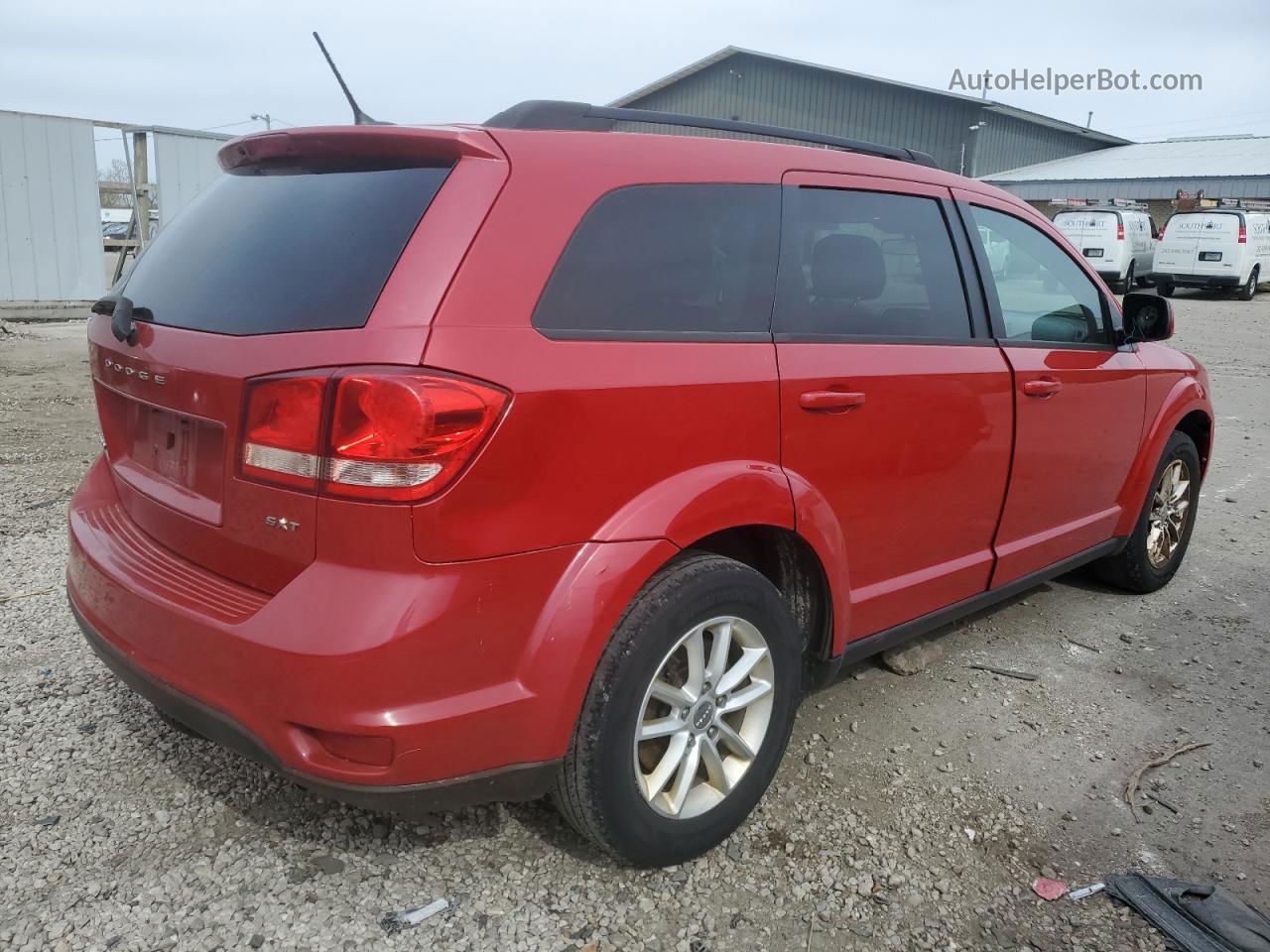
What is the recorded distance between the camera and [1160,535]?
451 cm

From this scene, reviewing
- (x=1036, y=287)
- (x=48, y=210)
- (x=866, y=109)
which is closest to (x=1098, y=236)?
(x=866, y=109)

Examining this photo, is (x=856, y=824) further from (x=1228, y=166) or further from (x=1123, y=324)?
(x=1228, y=166)

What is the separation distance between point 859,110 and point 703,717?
118 feet

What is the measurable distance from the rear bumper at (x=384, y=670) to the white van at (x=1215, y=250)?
77.5 feet

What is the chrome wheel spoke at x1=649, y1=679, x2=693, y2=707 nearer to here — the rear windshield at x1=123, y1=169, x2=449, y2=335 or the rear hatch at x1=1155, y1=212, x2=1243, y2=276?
the rear windshield at x1=123, y1=169, x2=449, y2=335

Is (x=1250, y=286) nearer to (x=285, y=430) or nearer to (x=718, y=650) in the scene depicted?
(x=718, y=650)

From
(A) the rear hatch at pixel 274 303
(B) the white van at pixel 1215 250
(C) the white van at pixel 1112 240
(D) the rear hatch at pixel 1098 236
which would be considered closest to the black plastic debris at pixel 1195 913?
(A) the rear hatch at pixel 274 303

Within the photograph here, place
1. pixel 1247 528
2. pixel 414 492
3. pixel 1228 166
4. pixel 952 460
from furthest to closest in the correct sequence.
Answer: pixel 1228 166 → pixel 1247 528 → pixel 952 460 → pixel 414 492

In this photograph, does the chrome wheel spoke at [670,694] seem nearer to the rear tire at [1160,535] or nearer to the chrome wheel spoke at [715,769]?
the chrome wheel spoke at [715,769]

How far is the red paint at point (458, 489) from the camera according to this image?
191cm

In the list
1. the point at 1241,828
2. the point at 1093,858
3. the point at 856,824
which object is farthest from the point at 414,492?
the point at 1241,828

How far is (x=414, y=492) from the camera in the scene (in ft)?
6.21

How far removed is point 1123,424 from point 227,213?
331 centimetres

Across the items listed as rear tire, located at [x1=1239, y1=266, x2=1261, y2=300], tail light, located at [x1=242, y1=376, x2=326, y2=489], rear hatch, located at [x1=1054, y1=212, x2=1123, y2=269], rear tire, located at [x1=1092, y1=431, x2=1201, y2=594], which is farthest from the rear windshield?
rear tire, located at [x1=1239, y1=266, x2=1261, y2=300]
